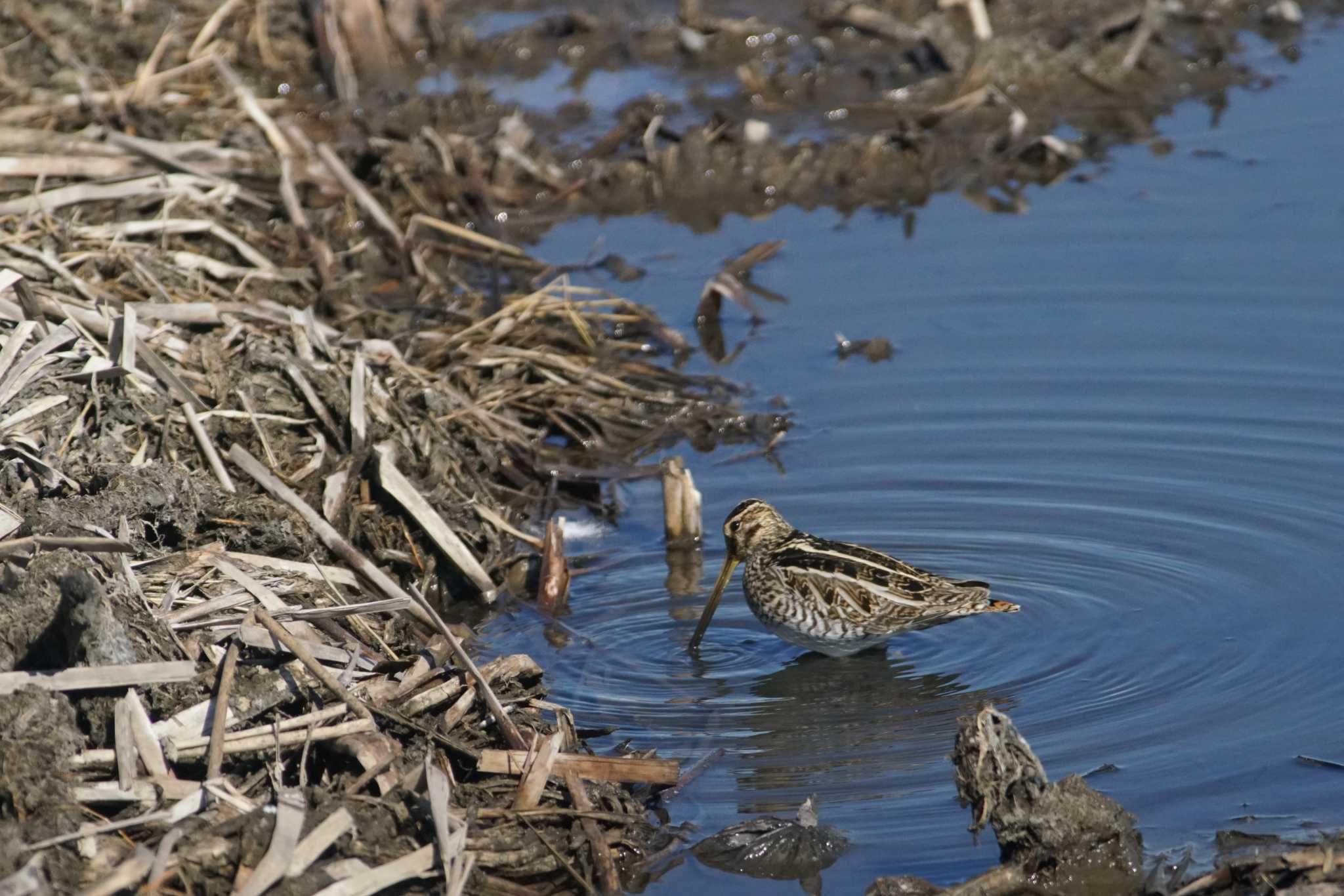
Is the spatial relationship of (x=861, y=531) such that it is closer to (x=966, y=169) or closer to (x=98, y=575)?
(x=98, y=575)

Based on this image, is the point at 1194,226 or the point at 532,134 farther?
the point at 532,134

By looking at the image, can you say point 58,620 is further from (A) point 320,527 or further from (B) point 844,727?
(B) point 844,727

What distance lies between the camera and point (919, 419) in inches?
309

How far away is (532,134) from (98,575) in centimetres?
651

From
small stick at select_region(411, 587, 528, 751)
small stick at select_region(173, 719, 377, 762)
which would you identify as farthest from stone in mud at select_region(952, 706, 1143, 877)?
small stick at select_region(173, 719, 377, 762)

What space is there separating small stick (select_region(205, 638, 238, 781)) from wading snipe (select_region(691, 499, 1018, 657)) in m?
2.13

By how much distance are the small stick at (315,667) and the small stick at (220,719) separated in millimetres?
125

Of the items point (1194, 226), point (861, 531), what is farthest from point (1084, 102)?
point (861, 531)

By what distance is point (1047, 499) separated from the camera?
23.5 ft

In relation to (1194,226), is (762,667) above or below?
below

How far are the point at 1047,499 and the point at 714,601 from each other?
1656mm

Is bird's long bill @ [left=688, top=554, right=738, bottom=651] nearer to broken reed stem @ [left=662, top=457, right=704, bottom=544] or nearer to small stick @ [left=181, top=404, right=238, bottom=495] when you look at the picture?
broken reed stem @ [left=662, top=457, right=704, bottom=544]

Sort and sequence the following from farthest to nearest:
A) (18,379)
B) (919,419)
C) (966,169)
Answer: (966,169) → (919,419) → (18,379)

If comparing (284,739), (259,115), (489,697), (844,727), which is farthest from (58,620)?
(259,115)
